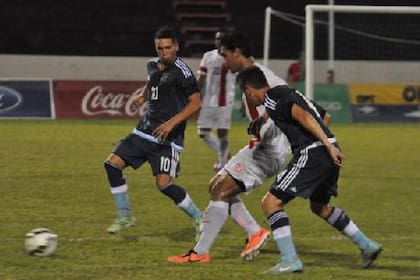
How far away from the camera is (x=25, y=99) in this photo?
2327 cm

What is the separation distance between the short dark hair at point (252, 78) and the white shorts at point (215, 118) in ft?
24.4

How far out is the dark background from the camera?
1169 inches

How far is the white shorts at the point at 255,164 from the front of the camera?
7.45 m

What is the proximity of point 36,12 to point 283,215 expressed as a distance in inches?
997

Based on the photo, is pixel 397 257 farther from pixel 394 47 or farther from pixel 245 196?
pixel 394 47

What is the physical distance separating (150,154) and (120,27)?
23.4 metres

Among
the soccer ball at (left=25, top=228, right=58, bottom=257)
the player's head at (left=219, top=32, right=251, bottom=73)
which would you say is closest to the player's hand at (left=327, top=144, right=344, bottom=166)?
the player's head at (left=219, top=32, right=251, bottom=73)

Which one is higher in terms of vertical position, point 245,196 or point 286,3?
point 286,3

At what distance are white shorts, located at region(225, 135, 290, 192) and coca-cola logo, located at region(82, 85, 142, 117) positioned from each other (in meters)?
16.7

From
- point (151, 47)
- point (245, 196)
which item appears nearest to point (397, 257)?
point (245, 196)

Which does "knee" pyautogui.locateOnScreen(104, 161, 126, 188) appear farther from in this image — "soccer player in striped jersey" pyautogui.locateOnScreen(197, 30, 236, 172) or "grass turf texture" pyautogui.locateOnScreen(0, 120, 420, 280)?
"soccer player in striped jersey" pyautogui.locateOnScreen(197, 30, 236, 172)

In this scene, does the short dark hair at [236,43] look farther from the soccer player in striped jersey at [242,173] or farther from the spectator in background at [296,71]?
the spectator in background at [296,71]

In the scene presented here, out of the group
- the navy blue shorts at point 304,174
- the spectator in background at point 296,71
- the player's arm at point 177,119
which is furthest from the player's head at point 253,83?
the spectator in background at point 296,71

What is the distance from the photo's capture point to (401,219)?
9.84 metres
